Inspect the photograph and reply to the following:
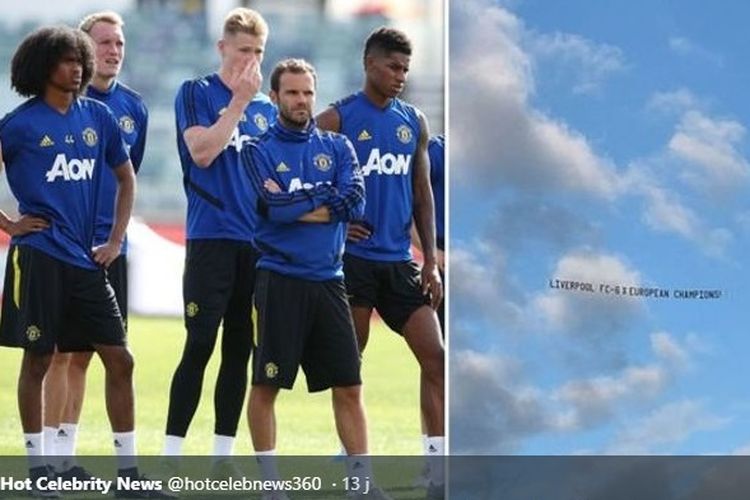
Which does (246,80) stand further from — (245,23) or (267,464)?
(267,464)

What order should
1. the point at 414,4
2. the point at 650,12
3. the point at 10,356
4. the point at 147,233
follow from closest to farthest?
1. the point at 650,12
2. the point at 414,4
3. the point at 147,233
4. the point at 10,356

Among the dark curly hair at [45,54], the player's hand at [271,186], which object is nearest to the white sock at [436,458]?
the player's hand at [271,186]

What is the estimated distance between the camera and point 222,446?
20.2 feet

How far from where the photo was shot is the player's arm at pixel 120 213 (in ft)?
19.5

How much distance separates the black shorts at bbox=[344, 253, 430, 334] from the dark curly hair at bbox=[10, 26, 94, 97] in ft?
3.27

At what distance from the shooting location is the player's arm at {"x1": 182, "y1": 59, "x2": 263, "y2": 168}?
5.94m

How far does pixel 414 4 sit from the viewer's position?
6.03m

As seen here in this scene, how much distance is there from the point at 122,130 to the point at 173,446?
95 centimetres

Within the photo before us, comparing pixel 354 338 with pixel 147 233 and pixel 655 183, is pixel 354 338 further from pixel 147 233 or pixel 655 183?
pixel 147 233

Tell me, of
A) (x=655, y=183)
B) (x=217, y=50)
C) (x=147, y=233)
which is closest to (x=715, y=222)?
(x=655, y=183)

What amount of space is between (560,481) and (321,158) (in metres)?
1.08

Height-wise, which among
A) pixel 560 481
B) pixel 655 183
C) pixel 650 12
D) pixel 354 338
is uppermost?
pixel 650 12

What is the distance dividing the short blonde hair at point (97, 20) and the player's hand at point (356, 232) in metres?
0.91

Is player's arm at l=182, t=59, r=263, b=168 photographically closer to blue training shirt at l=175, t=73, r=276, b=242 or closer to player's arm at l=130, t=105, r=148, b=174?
blue training shirt at l=175, t=73, r=276, b=242
